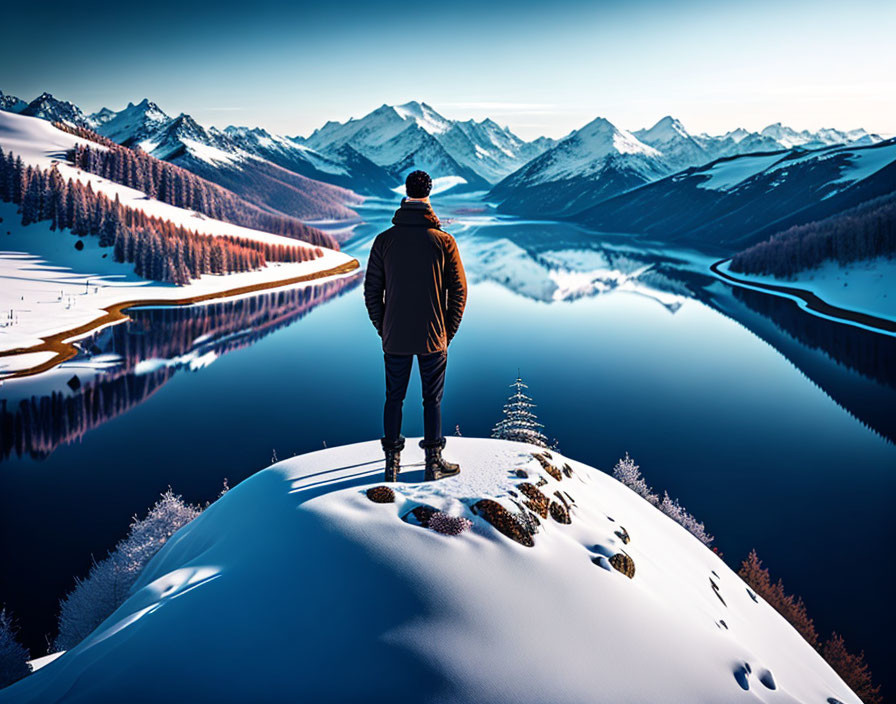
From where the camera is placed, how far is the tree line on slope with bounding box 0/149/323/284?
99938 mm

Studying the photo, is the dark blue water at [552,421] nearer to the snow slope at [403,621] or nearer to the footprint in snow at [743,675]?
the snow slope at [403,621]

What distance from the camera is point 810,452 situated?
37719 millimetres

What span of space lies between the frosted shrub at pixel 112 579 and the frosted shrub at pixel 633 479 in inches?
841

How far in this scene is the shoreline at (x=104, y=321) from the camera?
5234 cm

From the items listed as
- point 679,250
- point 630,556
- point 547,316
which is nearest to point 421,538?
point 630,556

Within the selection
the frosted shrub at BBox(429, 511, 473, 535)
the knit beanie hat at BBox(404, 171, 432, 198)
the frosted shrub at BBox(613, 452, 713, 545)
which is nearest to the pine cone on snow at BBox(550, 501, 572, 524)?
the frosted shrub at BBox(429, 511, 473, 535)

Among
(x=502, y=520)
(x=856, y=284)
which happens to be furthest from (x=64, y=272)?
(x=856, y=284)

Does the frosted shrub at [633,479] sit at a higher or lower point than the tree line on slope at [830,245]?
lower

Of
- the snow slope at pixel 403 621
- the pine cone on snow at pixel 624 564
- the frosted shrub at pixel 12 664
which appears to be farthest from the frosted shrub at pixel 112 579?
the pine cone on snow at pixel 624 564

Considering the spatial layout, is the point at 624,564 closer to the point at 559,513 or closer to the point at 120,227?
the point at 559,513

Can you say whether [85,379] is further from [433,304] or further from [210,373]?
[433,304]

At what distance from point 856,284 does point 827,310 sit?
1217 centimetres

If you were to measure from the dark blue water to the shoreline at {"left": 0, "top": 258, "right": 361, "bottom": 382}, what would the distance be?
253 centimetres

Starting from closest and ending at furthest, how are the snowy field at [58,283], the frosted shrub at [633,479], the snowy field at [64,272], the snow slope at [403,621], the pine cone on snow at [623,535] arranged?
the snow slope at [403,621]
the pine cone on snow at [623,535]
the frosted shrub at [633,479]
the snowy field at [58,283]
the snowy field at [64,272]
